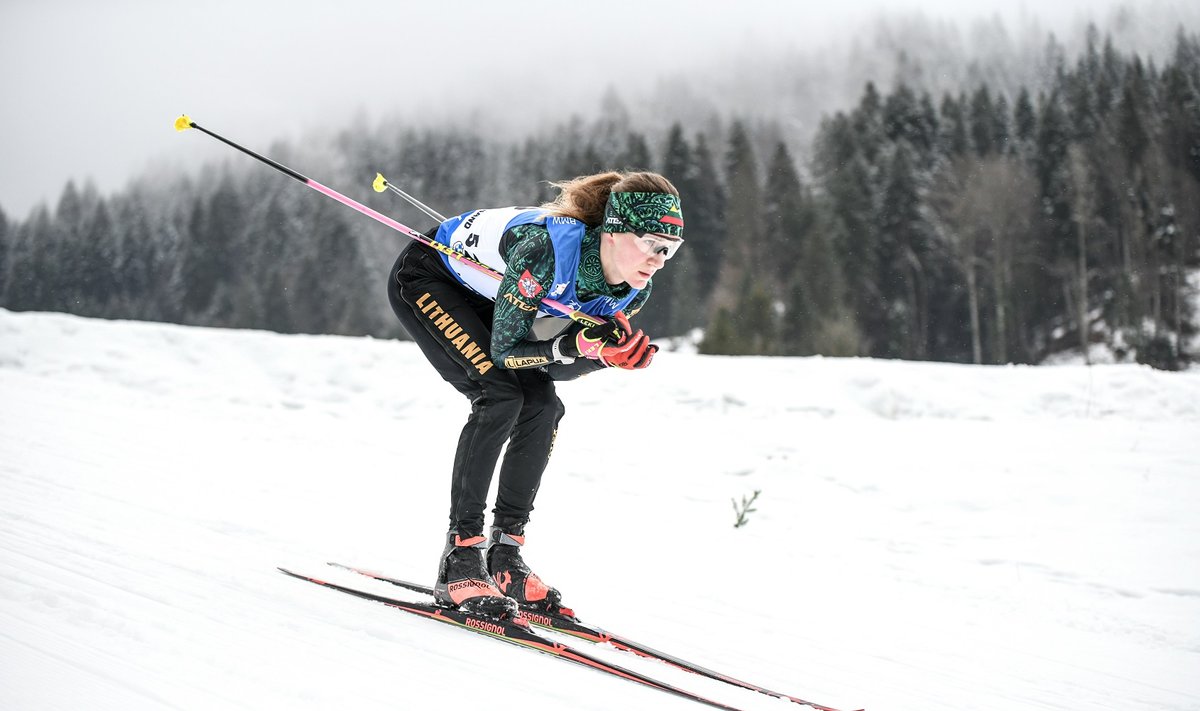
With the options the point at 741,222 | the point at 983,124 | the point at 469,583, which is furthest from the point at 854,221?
the point at 469,583

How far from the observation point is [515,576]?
3.14 m

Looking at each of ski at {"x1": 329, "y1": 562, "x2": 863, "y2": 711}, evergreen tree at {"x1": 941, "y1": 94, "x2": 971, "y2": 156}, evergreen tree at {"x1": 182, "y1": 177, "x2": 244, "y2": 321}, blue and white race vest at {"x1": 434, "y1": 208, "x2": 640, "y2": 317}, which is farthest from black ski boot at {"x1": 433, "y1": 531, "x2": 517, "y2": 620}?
evergreen tree at {"x1": 182, "y1": 177, "x2": 244, "y2": 321}

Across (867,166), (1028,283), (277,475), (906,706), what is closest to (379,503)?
(277,475)

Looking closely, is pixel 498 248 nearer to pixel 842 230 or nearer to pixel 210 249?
pixel 842 230

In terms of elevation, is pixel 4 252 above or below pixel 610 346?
above

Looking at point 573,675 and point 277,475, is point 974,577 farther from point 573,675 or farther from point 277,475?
point 277,475

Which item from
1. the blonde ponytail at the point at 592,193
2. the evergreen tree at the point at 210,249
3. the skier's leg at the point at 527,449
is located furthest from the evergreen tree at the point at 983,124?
the evergreen tree at the point at 210,249

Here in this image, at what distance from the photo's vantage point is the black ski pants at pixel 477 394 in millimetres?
3066

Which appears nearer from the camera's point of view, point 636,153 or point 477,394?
point 477,394

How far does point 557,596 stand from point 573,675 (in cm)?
68

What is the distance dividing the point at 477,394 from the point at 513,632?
0.92 meters

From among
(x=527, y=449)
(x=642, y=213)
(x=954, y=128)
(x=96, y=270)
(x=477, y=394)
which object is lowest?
(x=527, y=449)

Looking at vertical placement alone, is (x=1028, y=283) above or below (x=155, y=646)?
above

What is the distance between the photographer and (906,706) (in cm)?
256
